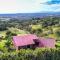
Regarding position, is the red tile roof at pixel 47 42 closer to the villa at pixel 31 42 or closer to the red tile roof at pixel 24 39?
the villa at pixel 31 42

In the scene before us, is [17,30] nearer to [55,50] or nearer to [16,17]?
[16,17]

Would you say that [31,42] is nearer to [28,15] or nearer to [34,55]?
[28,15]

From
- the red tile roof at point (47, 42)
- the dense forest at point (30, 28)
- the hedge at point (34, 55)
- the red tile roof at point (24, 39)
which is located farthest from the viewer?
the dense forest at point (30, 28)

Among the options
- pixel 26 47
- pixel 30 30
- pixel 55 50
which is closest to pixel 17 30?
pixel 30 30

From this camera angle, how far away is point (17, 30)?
25.3ft

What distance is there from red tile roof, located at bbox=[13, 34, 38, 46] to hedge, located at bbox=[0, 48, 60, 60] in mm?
843

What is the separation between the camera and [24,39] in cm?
733

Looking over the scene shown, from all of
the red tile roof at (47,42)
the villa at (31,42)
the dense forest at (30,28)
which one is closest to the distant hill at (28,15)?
the dense forest at (30,28)

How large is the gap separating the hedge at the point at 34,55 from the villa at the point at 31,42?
50 centimetres

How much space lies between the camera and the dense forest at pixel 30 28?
741 centimetres

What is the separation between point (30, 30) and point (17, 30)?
0.45 metres

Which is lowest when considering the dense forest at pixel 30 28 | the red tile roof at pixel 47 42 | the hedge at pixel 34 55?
the hedge at pixel 34 55

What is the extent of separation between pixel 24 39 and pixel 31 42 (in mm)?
240

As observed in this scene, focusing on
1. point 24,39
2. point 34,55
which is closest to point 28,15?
point 24,39
